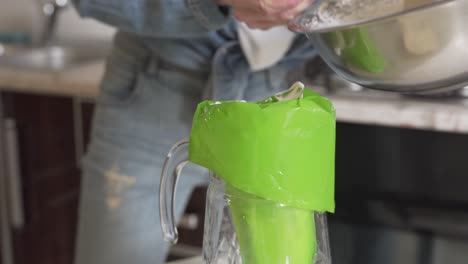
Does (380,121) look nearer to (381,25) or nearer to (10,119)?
(381,25)

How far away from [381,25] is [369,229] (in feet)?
2.90

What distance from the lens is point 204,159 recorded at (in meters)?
0.43

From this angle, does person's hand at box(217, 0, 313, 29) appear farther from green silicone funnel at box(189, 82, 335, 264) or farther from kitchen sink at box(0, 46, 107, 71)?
kitchen sink at box(0, 46, 107, 71)

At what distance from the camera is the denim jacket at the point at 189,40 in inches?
26.2

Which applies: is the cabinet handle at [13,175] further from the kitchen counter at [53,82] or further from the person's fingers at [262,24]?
the person's fingers at [262,24]

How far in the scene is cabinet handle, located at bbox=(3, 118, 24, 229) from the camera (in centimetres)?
145

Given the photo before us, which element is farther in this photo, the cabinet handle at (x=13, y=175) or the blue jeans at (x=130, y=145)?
the cabinet handle at (x=13, y=175)

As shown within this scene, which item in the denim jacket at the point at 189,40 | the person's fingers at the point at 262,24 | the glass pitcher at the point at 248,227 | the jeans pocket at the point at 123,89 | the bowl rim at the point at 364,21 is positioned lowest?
the glass pitcher at the point at 248,227

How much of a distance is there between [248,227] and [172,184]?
0.07 meters

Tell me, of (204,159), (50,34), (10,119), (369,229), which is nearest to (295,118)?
(204,159)

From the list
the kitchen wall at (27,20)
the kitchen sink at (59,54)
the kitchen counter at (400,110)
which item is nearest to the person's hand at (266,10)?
the kitchen counter at (400,110)

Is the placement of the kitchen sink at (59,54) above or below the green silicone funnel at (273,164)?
below

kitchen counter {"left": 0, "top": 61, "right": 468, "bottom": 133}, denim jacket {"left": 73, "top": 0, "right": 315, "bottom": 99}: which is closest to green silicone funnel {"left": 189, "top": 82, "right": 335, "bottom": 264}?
denim jacket {"left": 73, "top": 0, "right": 315, "bottom": 99}

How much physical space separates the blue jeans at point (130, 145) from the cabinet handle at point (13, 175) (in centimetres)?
64
